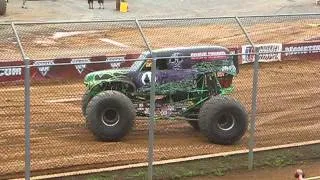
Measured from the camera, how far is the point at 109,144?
1277cm

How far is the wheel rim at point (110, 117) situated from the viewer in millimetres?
12852

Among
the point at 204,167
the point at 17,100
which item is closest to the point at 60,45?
the point at 17,100

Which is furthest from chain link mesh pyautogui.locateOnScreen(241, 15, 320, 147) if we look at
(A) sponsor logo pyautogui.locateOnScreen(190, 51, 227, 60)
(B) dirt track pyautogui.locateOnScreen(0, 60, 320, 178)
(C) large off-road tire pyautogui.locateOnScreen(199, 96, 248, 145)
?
(A) sponsor logo pyautogui.locateOnScreen(190, 51, 227, 60)

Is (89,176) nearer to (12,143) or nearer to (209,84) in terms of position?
(12,143)

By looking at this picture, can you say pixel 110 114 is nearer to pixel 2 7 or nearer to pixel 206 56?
pixel 206 56

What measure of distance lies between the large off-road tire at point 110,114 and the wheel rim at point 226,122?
1.77 meters

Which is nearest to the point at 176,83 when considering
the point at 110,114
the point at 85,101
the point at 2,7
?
the point at 110,114

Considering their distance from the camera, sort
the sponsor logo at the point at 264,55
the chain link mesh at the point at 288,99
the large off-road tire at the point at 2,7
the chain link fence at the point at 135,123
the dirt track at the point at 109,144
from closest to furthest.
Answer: the chain link fence at the point at 135,123
the dirt track at the point at 109,144
the chain link mesh at the point at 288,99
the sponsor logo at the point at 264,55
the large off-road tire at the point at 2,7

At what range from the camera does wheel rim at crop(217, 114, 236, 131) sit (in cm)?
1297

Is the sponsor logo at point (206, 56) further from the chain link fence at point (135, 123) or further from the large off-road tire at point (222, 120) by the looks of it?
the large off-road tire at point (222, 120)

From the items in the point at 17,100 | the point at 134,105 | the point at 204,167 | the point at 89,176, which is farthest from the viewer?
the point at 17,100

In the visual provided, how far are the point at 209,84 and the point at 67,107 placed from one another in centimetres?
320

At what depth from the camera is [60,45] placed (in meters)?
23.7

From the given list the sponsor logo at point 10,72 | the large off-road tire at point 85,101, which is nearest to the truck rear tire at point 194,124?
the large off-road tire at point 85,101
